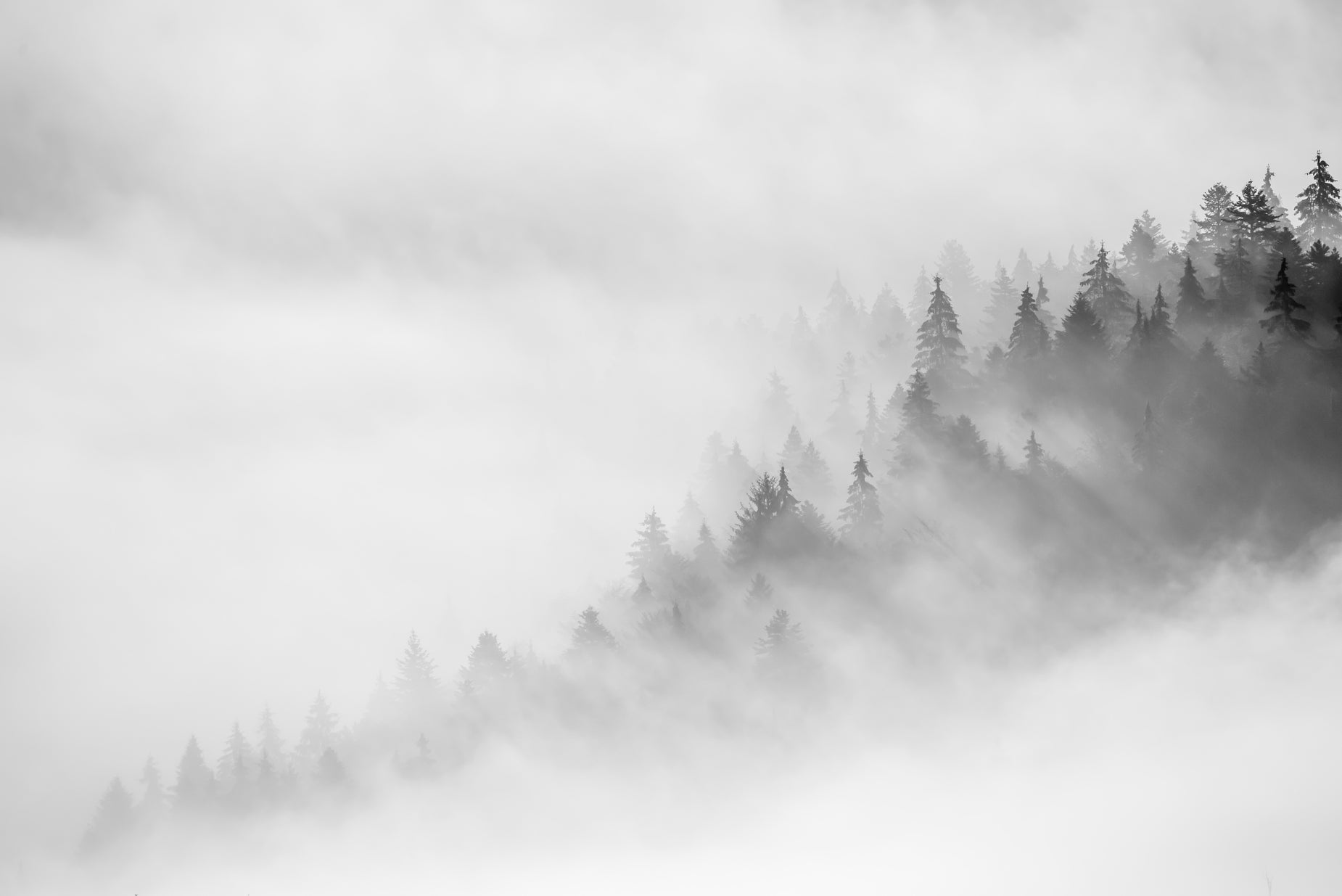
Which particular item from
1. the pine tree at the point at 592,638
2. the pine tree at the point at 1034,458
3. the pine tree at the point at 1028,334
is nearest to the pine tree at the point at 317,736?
the pine tree at the point at 592,638

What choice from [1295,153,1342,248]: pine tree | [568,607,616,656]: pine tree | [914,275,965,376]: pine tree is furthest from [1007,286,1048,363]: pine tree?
[568,607,616,656]: pine tree

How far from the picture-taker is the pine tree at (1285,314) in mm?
70062

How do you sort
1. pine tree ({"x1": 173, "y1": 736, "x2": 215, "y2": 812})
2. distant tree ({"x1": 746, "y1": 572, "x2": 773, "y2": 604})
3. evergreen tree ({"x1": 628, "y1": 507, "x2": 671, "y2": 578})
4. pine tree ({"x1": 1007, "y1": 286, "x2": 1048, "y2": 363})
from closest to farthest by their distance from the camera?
distant tree ({"x1": 746, "y1": 572, "x2": 773, "y2": 604}) → pine tree ({"x1": 1007, "y1": 286, "x2": 1048, "y2": 363}) → evergreen tree ({"x1": 628, "y1": 507, "x2": 671, "y2": 578}) → pine tree ({"x1": 173, "y1": 736, "x2": 215, "y2": 812})

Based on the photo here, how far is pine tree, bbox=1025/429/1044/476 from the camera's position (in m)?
78.0

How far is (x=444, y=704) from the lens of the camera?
9438 centimetres

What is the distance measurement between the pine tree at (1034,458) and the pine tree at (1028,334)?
9777mm

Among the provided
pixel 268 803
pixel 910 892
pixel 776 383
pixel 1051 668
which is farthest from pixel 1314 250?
pixel 268 803

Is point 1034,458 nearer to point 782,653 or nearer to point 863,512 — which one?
point 863,512

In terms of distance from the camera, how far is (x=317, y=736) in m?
99.1

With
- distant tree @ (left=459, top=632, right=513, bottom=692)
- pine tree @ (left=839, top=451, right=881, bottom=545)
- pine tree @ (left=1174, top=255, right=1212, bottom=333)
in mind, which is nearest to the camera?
pine tree @ (left=1174, top=255, right=1212, bottom=333)

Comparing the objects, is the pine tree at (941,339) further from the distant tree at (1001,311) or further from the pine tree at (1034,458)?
the distant tree at (1001,311)

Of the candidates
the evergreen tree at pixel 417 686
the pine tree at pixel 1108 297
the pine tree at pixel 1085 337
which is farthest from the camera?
the evergreen tree at pixel 417 686

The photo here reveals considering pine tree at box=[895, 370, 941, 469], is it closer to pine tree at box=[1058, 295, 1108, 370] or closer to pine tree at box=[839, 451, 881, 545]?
pine tree at box=[839, 451, 881, 545]

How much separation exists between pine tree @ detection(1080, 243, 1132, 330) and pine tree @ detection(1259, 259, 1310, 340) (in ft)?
43.8
